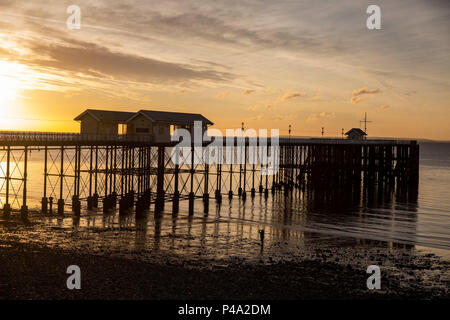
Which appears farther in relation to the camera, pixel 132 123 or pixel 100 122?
pixel 132 123

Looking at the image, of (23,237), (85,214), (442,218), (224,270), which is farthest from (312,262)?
(442,218)

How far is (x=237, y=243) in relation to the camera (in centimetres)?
2145

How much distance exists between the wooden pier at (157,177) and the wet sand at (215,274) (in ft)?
26.4

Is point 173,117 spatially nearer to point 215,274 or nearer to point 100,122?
point 100,122

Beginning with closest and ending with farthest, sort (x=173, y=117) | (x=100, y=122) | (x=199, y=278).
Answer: (x=199, y=278) → (x=100, y=122) → (x=173, y=117)

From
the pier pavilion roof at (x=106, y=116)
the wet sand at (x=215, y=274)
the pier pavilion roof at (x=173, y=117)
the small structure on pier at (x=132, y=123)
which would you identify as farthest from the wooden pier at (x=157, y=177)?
the wet sand at (x=215, y=274)

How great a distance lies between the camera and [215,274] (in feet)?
51.0

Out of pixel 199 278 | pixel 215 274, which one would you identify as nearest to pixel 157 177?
pixel 215 274

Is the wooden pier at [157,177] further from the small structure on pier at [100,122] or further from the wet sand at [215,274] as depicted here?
the wet sand at [215,274]

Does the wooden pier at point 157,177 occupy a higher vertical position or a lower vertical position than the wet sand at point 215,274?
higher

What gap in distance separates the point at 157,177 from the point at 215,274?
841 inches

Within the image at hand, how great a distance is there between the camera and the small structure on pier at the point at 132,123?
1388 inches
